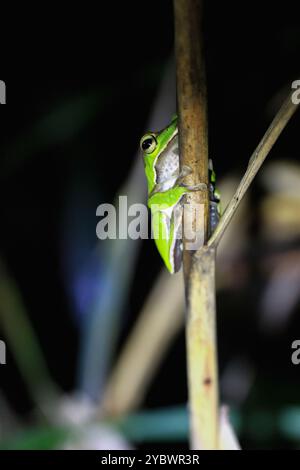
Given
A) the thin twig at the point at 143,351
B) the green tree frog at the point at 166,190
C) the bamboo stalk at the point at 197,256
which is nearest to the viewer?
the bamboo stalk at the point at 197,256

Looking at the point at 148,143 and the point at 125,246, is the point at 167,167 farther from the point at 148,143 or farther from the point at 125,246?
the point at 125,246

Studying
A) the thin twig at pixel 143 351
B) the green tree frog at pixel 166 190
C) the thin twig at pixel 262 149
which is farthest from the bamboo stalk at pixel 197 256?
the thin twig at pixel 143 351

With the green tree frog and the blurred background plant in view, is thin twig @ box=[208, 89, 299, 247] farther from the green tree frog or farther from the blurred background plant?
the blurred background plant

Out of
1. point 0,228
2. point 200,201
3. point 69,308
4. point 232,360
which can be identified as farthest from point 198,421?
point 0,228

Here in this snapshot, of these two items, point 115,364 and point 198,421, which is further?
point 115,364

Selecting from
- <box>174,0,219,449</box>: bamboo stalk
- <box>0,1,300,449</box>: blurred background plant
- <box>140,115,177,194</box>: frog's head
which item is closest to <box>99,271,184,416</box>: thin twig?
<box>0,1,300,449</box>: blurred background plant

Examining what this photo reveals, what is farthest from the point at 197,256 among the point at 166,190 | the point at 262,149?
the point at 166,190

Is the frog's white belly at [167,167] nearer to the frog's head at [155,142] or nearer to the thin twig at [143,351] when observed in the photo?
the frog's head at [155,142]

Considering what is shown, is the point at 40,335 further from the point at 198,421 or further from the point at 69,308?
the point at 198,421
